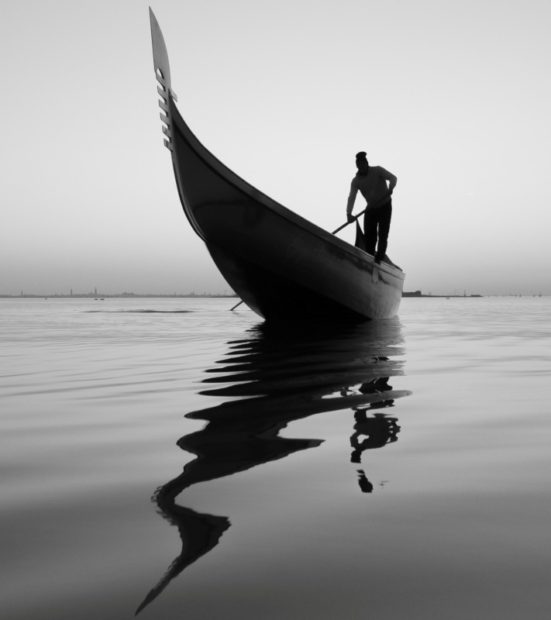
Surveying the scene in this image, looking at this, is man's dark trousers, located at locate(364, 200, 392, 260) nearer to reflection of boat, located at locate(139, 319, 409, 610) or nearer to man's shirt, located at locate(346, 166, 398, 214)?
man's shirt, located at locate(346, 166, 398, 214)

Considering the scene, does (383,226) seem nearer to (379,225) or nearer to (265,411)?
(379,225)

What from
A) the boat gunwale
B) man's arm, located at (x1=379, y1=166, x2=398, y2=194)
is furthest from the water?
man's arm, located at (x1=379, y1=166, x2=398, y2=194)

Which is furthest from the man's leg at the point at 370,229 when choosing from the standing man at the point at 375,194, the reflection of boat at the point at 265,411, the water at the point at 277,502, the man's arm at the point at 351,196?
the water at the point at 277,502

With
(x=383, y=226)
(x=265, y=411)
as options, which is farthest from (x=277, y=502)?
(x=383, y=226)

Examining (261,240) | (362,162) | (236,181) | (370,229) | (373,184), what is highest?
(362,162)

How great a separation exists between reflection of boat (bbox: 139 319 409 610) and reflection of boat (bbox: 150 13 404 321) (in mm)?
3222

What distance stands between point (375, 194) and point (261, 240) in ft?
6.95

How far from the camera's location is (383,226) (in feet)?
31.3

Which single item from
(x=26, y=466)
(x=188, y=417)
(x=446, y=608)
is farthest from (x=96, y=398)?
(x=446, y=608)

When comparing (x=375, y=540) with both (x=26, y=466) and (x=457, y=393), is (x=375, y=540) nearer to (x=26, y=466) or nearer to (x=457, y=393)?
(x=26, y=466)

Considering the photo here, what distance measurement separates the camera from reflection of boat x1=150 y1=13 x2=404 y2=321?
828cm

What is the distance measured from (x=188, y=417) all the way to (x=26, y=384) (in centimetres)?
174

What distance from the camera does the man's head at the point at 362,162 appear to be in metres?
9.04

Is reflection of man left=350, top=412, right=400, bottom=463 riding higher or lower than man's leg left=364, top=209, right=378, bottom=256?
lower
